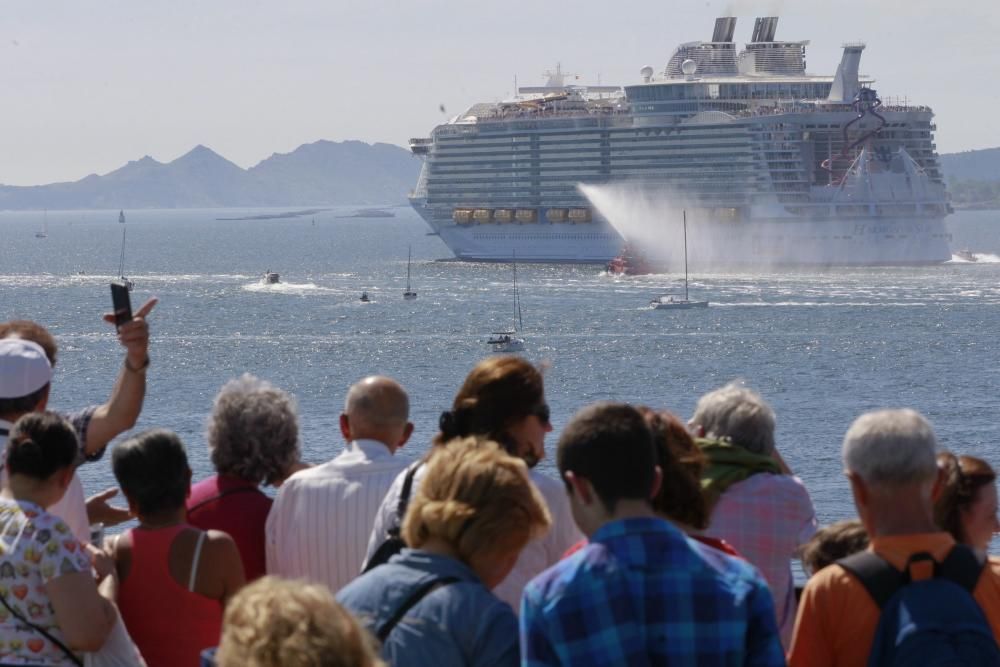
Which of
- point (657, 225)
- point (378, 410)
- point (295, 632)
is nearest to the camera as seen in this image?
point (295, 632)

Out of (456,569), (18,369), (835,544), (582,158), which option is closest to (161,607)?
(18,369)

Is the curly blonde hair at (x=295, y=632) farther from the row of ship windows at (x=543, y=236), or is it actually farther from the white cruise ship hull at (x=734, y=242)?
the row of ship windows at (x=543, y=236)

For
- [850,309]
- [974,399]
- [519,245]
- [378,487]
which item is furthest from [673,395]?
[519,245]

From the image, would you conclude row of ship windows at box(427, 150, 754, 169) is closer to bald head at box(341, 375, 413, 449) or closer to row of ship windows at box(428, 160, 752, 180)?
row of ship windows at box(428, 160, 752, 180)

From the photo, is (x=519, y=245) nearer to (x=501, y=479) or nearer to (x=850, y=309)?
(x=850, y=309)

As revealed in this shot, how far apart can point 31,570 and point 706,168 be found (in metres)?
74.0

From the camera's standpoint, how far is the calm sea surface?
31270 mm

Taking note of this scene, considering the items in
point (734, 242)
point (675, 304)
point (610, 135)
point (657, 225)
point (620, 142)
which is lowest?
point (675, 304)

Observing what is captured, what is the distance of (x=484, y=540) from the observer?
340cm

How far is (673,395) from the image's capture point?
3472cm

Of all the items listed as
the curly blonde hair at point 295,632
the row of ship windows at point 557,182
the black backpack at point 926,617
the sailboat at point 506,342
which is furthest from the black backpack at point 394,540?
the row of ship windows at point 557,182

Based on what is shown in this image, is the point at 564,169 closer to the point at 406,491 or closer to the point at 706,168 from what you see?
the point at 706,168

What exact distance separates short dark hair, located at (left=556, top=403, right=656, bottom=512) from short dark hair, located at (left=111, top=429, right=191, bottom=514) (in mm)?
1135

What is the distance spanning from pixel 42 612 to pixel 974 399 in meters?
31.6
